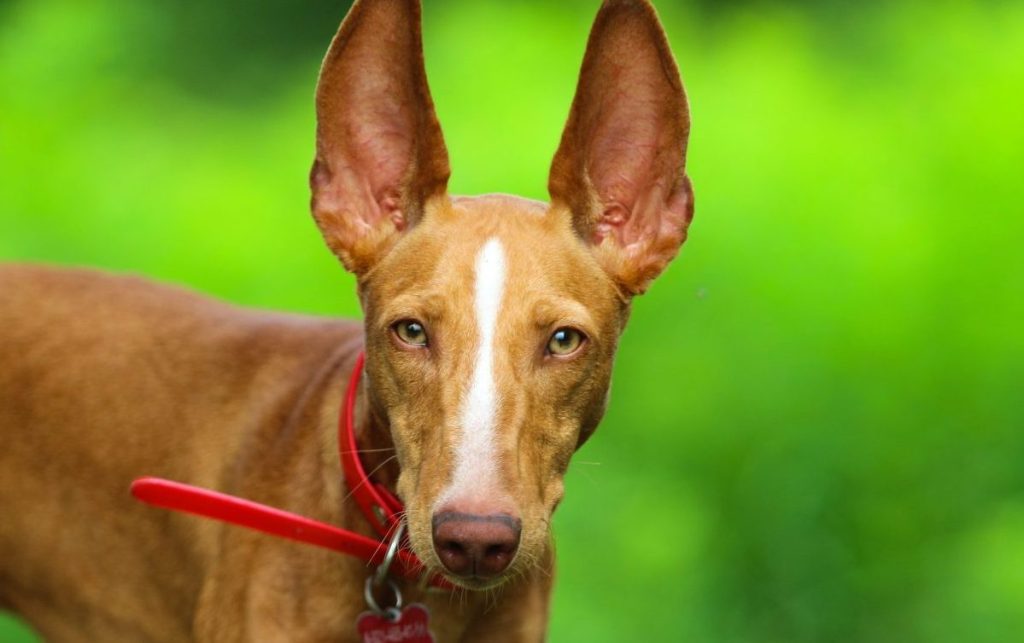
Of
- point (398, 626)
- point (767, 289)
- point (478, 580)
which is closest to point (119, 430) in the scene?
point (398, 626)

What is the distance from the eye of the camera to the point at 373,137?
11.0 feet

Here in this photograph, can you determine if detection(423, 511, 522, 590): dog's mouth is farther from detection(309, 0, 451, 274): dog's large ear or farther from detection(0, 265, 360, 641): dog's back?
detection(0, 265, 360, 641): dog's back

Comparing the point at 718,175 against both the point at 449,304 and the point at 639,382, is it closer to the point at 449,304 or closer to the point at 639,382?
the point at 639,382

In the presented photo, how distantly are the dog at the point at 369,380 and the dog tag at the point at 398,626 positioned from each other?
2cm

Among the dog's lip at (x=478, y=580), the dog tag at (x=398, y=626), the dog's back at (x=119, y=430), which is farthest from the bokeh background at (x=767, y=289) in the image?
the dog's lip at (x=478, y=580)

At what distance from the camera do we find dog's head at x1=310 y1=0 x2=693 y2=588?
9.50 ft

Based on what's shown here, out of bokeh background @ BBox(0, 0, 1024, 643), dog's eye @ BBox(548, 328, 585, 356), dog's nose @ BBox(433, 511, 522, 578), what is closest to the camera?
dog's nose @ BBox(433, 511, 522, 578)

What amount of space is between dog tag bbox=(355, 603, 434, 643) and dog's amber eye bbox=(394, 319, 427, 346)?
58 cm

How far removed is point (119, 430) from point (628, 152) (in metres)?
1.34

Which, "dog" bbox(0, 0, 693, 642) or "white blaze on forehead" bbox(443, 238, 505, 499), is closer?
"white blaze on forehead" bbox(443, 238, 505, 499)

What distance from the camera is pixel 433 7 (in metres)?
8.16

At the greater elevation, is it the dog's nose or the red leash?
the dog's nose

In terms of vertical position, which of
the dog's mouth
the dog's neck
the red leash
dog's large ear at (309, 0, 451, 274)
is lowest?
the red leash

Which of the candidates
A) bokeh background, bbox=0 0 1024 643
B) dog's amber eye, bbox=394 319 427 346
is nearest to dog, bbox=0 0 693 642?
dog's amber eye, bbox=394 319 427 346
